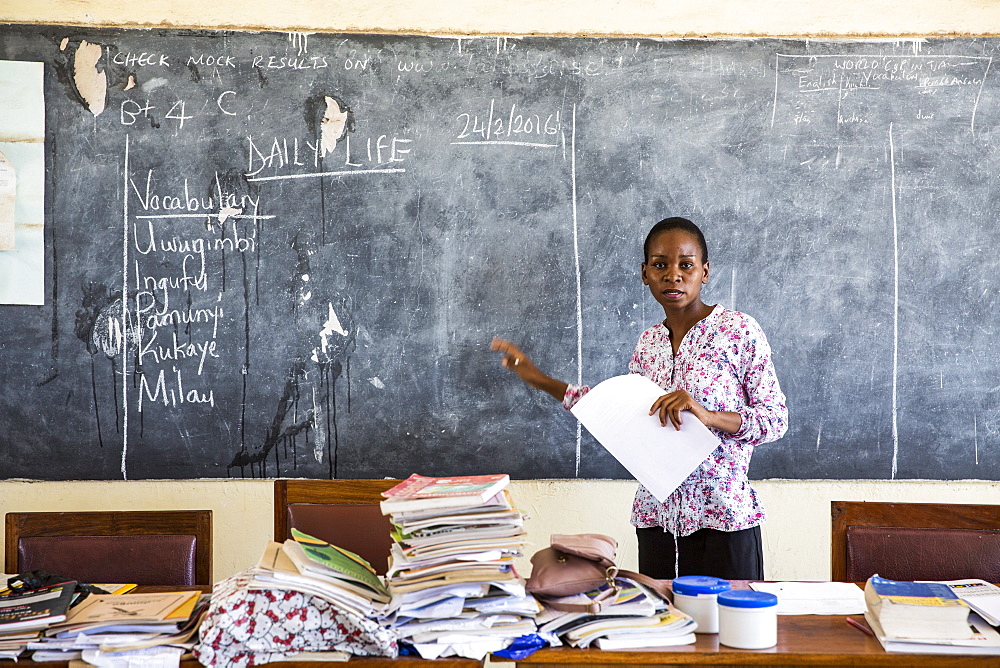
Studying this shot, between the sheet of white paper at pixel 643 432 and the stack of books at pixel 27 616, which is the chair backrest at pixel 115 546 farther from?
the sheet of white paper at pixel 643 432

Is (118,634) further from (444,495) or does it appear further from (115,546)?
(115,546)

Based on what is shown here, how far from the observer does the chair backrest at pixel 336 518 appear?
7.26 ft

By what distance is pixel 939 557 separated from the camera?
204 cm

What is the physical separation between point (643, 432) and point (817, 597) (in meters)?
0.50

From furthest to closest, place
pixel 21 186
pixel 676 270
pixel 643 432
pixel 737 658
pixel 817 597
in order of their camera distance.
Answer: pixel 21 186, pixel 676 270, pixel 643 432, pixel 817 597, pixel 737 658

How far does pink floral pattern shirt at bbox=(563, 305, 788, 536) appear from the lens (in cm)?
213

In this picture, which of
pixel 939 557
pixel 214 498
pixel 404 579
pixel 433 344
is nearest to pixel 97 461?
pixel 214 498

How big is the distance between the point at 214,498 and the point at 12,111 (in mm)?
1528

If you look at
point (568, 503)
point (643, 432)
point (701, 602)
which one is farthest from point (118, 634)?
point (568, 503)

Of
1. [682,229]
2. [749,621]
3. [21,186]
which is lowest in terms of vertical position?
[749,621]

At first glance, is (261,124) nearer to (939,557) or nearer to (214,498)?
(214,498)

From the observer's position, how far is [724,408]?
7.05ft

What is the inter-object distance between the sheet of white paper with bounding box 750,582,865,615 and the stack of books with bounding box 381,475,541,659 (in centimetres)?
56

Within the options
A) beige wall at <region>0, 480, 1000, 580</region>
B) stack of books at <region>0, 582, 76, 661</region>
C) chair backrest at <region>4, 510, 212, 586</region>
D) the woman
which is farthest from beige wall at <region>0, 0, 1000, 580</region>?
stack of books at <region>0, 582, 76, 661</region>
